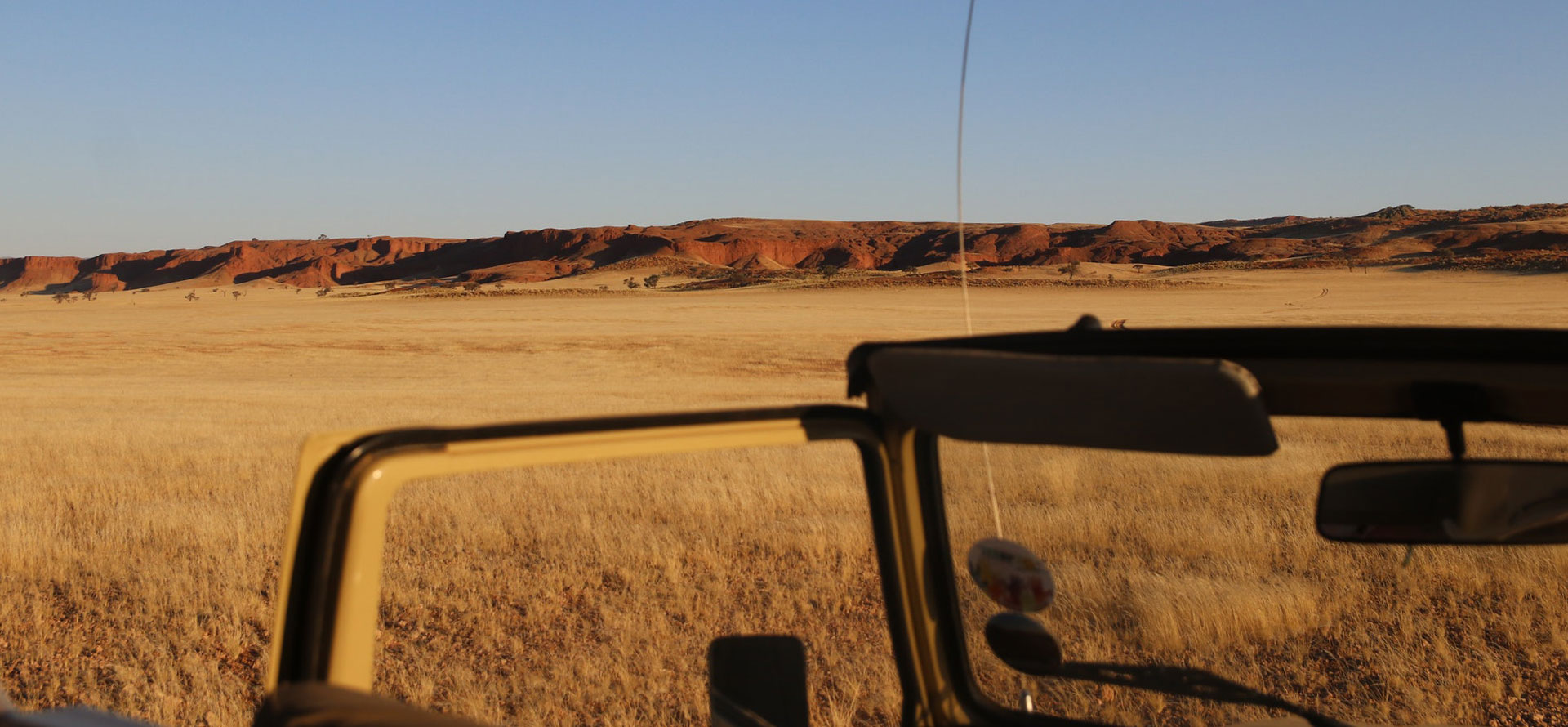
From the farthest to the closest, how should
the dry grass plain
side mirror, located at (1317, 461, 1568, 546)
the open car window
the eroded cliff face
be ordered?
the eroded cliff face, the dry grass plain, side mirror, located at (1317, 461, 1568, 546), the open car window

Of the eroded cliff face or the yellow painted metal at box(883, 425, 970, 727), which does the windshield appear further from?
the eroded cliff face

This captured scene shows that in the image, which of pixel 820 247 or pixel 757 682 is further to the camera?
pixel 820 247

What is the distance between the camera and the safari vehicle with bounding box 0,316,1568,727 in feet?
4.27

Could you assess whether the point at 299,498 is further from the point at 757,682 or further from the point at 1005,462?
the point at 1005,462

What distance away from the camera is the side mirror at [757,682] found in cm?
230

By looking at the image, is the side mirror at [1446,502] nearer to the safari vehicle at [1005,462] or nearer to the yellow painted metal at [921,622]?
the safari vehicle at [1005,462]

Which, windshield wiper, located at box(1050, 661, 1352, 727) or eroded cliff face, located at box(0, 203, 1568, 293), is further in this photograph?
eroded cliff face, located at box(0, 203, 1568, 293)

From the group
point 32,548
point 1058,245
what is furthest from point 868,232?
point 32,548

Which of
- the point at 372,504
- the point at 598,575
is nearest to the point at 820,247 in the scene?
the point at 598,575

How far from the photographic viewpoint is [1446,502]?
186 cm

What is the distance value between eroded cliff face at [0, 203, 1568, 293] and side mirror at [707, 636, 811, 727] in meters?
97.6

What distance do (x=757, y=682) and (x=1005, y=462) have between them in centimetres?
70

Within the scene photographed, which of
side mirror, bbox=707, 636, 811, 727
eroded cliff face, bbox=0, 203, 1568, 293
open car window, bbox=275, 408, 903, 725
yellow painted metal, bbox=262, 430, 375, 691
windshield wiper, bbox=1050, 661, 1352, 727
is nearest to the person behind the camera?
yellow painted metal, bbox=262, 430, 375, 691

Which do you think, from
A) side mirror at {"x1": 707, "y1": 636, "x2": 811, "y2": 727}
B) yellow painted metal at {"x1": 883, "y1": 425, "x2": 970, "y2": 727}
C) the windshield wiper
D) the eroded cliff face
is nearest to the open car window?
yellow painted metal at {"x1": 883, "y1": 425, "x2": 970, "y2": 727}
